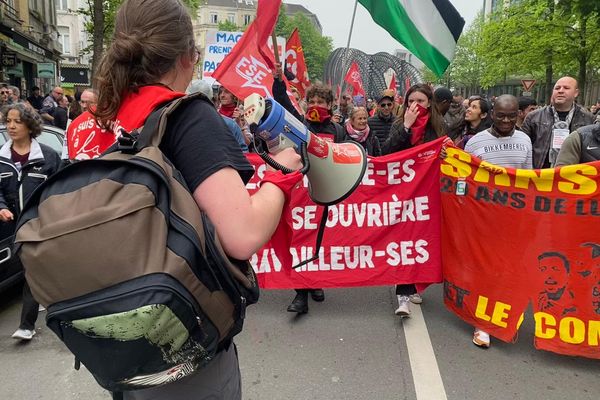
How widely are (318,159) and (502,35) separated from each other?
84.1ft

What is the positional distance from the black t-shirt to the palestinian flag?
3.86m

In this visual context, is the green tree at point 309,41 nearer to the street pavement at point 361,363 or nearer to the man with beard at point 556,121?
the man with beard at point 556,121

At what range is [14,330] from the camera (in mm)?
4035

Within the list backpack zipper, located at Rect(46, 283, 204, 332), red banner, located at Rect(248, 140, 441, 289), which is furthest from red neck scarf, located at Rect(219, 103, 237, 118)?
backpack zipper, located at Rect(46, 283, 204, 332)

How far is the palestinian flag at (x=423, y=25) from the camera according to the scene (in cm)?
463

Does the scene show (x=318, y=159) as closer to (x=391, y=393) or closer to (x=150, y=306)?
(x=150, y=306)

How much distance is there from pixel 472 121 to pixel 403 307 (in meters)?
2.65

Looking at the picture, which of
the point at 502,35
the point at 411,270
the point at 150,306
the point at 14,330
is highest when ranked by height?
the point at 502,35

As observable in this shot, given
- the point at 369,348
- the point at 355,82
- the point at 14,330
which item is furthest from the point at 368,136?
the point at 355,82

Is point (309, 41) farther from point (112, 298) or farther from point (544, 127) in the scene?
point (112, 298)

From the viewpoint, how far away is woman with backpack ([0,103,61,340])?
4.05 m

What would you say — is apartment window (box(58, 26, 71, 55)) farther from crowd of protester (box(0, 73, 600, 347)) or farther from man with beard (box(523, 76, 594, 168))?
man with beard (box(523, 76, 594, 168))

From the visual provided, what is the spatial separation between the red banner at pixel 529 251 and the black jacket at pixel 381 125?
2.24 m

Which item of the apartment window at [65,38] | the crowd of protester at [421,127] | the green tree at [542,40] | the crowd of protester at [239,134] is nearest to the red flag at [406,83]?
the green tree at [542,40]
